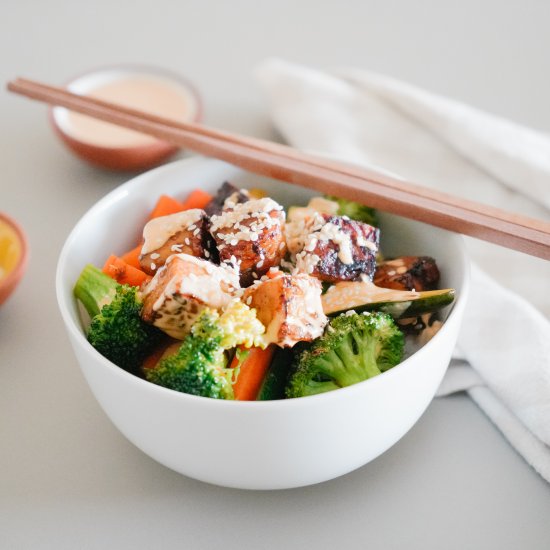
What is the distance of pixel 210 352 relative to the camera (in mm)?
1049

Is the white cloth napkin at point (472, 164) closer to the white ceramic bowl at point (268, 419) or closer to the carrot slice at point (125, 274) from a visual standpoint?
the white ceramic bowl at point (268, 419)

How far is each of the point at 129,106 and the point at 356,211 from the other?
0.63m

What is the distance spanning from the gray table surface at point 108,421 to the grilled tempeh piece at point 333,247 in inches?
12.3

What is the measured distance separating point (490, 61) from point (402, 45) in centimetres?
28

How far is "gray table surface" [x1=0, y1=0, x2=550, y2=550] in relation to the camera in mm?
1175

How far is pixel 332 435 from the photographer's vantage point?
3.47 ft

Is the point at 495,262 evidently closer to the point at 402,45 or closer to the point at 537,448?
the point at 537,448

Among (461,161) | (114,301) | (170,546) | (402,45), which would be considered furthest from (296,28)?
(170,546)

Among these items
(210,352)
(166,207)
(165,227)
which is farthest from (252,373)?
(166,207)

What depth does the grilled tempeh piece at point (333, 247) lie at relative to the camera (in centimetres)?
122

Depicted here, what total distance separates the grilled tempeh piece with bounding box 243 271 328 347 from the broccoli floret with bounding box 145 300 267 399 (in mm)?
28

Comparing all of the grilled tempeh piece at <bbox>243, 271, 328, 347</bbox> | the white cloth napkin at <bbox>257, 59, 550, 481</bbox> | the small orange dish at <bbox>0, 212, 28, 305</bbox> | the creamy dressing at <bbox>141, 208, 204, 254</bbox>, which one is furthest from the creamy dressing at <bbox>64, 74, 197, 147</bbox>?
the grilled tempeh piece at <bbox>243, 271, 328, 347</bbox>

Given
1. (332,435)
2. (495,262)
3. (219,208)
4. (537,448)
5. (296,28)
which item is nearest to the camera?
(332,435)

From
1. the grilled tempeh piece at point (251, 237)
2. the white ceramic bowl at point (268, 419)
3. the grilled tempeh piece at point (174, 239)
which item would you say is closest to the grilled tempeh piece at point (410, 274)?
the white ceramic bowl at point (268, 419)
